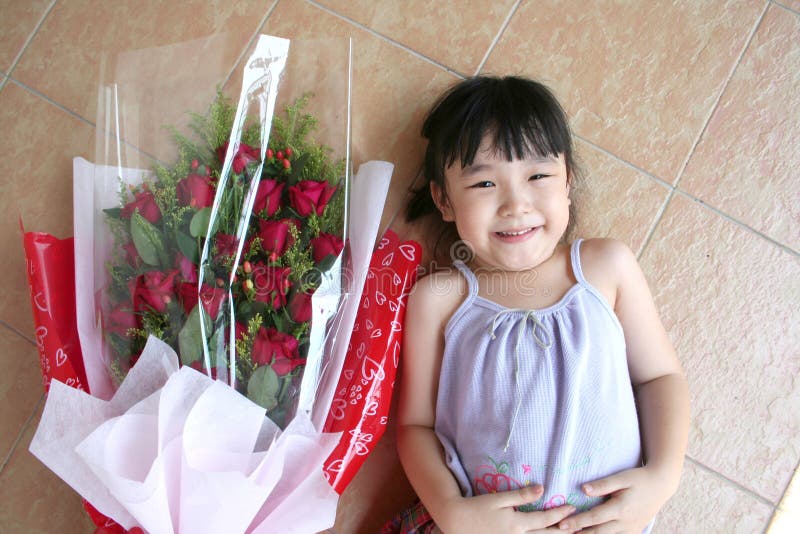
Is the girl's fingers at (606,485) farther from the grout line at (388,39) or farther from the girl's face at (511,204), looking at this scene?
the grout line at (388,39)

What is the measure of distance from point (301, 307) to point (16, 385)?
694mm

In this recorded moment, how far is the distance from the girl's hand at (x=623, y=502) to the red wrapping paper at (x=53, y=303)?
2.27 ft

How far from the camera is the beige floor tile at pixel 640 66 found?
107cm

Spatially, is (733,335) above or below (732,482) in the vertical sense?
above

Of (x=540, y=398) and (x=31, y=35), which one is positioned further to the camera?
(x=31, y=35)

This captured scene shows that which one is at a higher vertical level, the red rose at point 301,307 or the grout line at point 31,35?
the grout line at point 31,35

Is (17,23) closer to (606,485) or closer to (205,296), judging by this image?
(205,296)

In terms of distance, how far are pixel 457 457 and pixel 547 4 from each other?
31.8 inches

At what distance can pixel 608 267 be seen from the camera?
37.0 inches

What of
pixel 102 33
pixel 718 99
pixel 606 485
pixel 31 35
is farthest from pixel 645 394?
pixel 31 35

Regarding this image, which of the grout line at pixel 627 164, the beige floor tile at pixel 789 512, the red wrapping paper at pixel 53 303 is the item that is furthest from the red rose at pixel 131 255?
the beige floor tile at pixel 789 512

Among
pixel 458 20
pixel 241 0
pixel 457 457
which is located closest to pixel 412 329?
pixel 457 457

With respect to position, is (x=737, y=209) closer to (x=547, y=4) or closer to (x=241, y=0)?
(x=547, y=4)

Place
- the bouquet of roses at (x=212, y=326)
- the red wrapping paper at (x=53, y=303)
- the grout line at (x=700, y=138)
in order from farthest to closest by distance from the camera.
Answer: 1. the grout line at (x=700, y=138)
2. the red wrapping paper at (x=53, y=303)
3. the bouquet of roses at (x=212, y=326)
